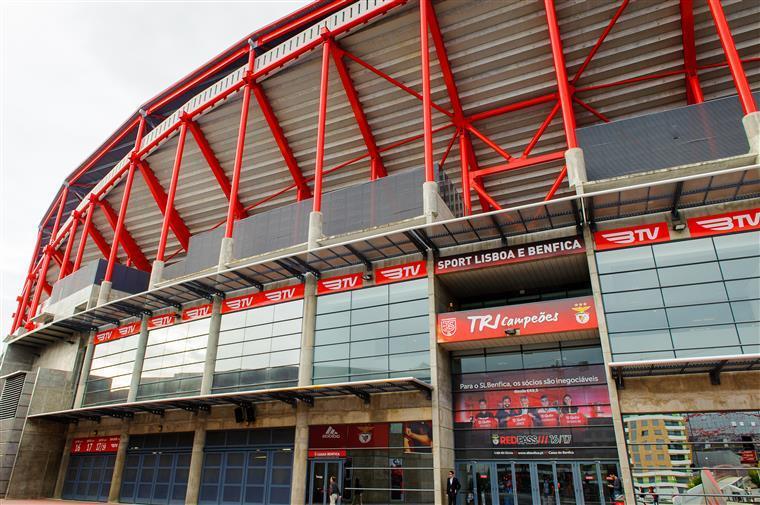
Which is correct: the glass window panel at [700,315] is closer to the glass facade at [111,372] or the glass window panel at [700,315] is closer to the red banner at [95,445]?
the glass facade at [111,372]

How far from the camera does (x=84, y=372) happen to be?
3569 cm

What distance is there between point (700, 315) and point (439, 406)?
1092cm

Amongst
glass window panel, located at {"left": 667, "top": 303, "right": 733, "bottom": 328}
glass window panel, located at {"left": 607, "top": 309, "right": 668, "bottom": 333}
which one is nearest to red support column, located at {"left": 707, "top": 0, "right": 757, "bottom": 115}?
glass window panel, located at {"left": 667, "top": 303, "right": 733, "bottom": 328}

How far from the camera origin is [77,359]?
37.0 m

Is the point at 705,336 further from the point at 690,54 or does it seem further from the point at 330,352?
the point at 690,54

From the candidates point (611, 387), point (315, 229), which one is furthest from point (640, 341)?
point (315, 229)

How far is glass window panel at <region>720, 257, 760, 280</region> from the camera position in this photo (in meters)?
18.9

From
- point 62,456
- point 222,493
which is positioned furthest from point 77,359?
point 222,493

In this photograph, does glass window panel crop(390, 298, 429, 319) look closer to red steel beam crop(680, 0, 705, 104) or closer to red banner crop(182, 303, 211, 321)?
red banner crop(182, 303, 211, 321)

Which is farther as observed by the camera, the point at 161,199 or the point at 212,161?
the point at 161,199

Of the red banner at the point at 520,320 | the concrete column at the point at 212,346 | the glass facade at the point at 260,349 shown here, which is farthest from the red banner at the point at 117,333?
the red banner at the point at 520,320

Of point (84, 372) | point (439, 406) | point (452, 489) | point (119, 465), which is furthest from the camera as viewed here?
point (84, 372)

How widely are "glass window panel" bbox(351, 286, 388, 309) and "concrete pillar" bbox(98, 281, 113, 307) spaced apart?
67.6ft

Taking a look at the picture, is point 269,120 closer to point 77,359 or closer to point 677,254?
point 77,359
